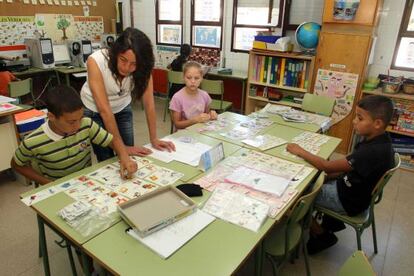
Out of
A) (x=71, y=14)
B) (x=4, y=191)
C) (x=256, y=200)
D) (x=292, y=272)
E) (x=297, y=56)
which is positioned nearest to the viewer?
(x=256, y=200)

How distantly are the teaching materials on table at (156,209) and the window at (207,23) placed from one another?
13.3 feet

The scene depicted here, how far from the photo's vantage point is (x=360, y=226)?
1765 mm

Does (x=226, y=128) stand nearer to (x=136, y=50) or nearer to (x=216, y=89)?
(x=136, y=50)

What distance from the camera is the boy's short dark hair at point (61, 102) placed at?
1.44 metres

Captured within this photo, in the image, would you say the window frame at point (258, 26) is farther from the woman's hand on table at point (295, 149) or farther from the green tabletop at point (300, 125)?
the woman's hand on table at point (295, 149)

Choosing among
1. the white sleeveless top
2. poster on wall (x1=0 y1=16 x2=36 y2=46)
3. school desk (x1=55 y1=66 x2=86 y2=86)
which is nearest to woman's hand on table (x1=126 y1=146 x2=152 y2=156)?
the white sleeveless top

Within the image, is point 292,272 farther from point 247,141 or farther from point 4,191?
point 4,191

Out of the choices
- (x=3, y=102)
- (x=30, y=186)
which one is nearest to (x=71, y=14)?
(x=3, y=102)

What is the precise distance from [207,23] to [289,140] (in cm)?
347

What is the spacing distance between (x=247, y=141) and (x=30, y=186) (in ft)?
6.94

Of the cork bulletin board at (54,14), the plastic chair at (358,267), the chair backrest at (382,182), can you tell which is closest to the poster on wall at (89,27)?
the cork bulletin board at (54,14)

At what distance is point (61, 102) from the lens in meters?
1.43

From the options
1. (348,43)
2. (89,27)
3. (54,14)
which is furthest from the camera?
(89,27)

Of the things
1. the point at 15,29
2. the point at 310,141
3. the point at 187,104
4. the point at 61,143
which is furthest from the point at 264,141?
the point at 15,29
